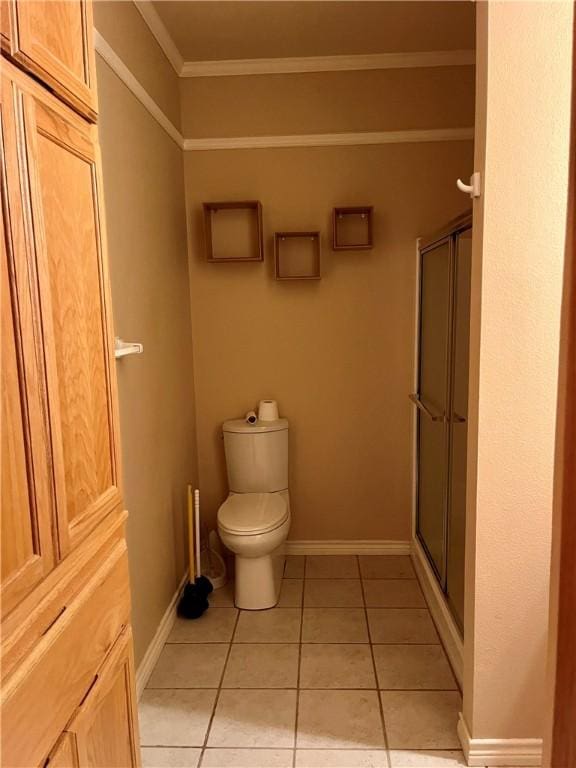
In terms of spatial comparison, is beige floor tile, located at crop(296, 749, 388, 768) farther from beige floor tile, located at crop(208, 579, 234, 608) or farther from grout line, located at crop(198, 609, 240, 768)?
beige floor tile, located at crop(208, 579, 234, 608)

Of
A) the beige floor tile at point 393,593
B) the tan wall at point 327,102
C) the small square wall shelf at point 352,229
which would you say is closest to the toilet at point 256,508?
the beige floor tile at point 393,593

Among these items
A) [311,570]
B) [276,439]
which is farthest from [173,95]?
[311,570]

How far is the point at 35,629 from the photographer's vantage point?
88cm

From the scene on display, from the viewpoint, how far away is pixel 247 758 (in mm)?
1739

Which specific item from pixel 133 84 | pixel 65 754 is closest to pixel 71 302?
pixel 65 754

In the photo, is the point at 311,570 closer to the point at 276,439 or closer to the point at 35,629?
the point at 276,439

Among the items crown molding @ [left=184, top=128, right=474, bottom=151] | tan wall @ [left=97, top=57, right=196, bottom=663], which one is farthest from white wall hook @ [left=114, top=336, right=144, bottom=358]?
crown molding @ [left=184, top=128, right=474, bottom=151]

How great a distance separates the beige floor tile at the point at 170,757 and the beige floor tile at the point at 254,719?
7cm

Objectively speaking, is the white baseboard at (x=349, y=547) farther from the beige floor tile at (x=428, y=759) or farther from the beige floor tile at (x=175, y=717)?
the beige floor tile at (x=428, y=759)

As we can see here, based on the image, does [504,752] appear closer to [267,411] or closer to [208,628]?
[208,628]

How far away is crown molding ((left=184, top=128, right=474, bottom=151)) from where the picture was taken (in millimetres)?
2828

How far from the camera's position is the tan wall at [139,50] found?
1.86 metres

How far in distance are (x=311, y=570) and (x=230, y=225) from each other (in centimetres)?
194

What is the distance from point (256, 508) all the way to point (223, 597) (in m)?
0.51
